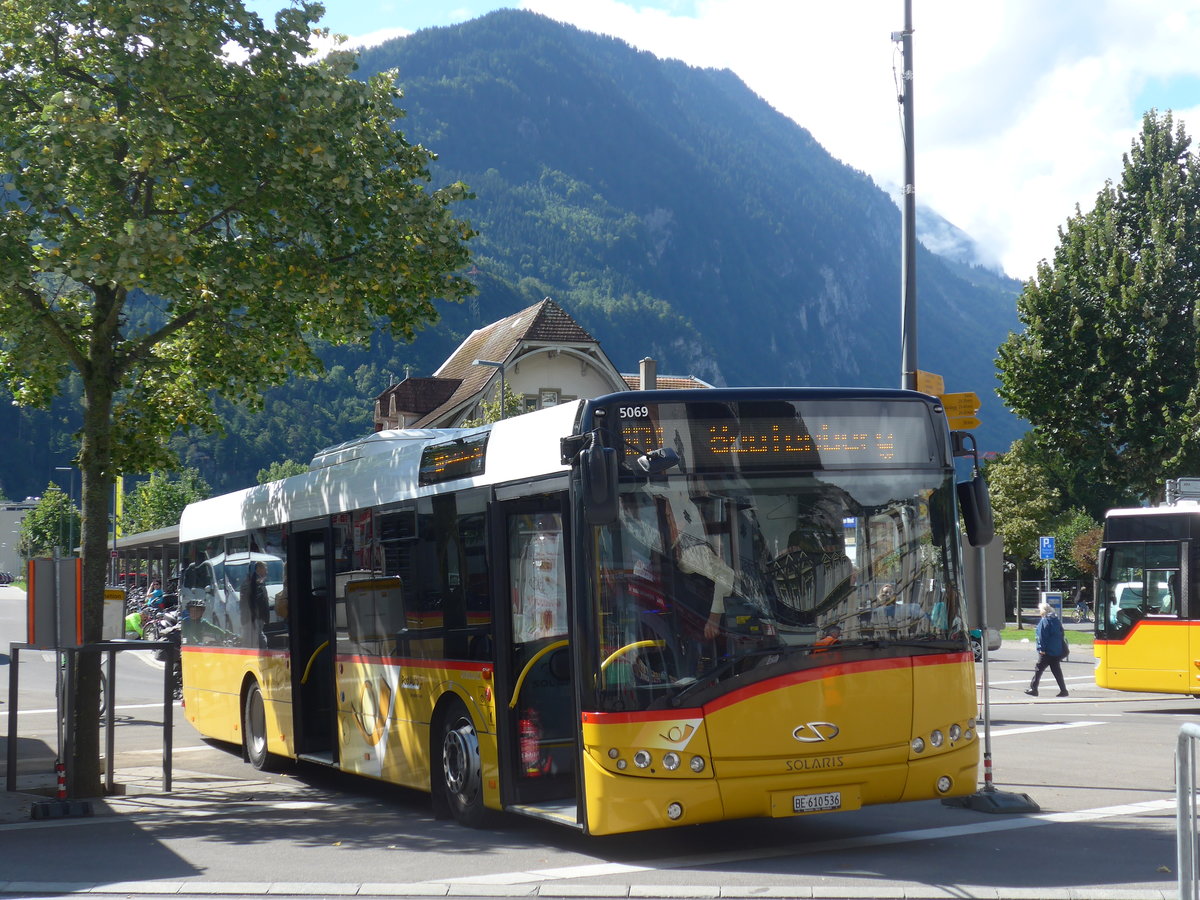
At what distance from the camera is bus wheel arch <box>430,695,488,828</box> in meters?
10.4

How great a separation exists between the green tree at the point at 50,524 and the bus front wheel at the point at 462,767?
99.8 metres

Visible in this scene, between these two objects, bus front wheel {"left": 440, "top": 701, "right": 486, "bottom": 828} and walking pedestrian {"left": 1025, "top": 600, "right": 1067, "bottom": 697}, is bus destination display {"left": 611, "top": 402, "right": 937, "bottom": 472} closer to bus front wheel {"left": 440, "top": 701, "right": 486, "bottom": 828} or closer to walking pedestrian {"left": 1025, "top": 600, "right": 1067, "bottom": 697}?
bus front wheel {"left": 440, "top": 701, "right": 486, "bottom": 828}

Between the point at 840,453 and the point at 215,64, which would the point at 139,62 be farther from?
the point at 840,453

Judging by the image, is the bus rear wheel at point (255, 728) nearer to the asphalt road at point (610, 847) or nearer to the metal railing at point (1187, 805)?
the asphalt road at point (610, 847)

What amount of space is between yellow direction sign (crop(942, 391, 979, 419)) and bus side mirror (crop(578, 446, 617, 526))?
16.1 feet

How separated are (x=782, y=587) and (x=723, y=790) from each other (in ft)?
4.11

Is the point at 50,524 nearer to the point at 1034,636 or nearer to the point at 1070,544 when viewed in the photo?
the point at 1070,544


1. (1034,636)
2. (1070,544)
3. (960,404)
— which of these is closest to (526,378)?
(1070,544)

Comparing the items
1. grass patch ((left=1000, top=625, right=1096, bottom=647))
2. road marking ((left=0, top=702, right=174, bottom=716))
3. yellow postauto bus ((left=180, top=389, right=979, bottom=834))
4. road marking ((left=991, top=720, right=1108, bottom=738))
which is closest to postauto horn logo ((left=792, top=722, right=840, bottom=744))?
yellow postauto bus ((left=180, top=389, right=979, bottom=834))

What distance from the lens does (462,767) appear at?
34.6 feet

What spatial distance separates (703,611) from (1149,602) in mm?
15178

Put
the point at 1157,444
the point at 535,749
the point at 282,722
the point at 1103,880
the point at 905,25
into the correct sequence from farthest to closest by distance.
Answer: the point at 1157,444
the point at 905,25
the point at 282,722
the point at 535,749
the point at 1103,880

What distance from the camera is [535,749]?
9836 mm

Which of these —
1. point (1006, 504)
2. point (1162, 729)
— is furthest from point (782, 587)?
point (1006, 504)
